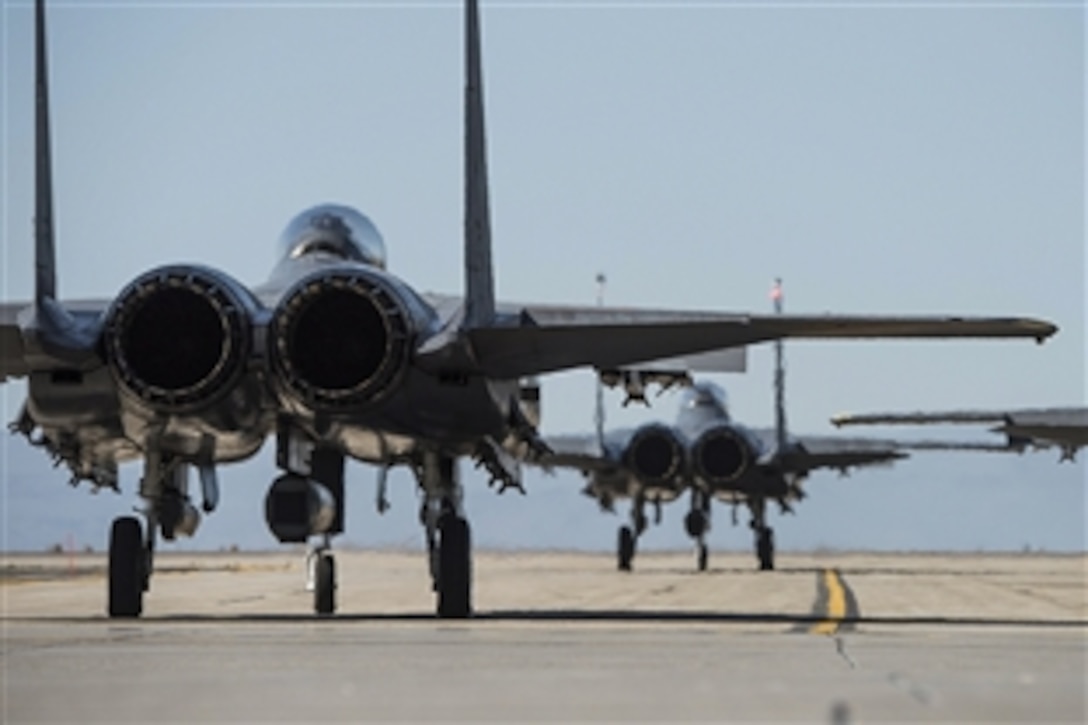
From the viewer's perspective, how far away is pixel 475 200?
57.3ft

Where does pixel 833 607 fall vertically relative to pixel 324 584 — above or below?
below

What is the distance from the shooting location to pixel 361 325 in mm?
16984

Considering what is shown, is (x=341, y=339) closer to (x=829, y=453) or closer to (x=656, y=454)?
(x=656, y=454)

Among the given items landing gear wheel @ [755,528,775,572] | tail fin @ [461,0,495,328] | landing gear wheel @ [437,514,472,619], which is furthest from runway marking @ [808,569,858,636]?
landing gear wheel @ [755,528,775,572]

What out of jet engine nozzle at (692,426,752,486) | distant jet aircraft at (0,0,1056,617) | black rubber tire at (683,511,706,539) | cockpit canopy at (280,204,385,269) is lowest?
black rubber tire at (683,511,706,539)

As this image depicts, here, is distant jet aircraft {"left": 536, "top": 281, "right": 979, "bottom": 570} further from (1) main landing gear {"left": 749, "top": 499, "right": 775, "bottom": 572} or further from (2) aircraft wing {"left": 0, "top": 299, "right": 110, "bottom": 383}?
(2) aircraft wing {"left": 0, "top": 299, "right": 110, "bottom": 383}

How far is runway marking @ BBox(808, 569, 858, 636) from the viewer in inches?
645

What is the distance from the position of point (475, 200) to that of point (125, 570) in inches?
172

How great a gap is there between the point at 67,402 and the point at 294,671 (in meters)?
7.73

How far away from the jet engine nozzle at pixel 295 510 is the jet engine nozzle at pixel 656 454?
76.6 ft

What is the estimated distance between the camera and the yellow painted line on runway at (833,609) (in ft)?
52.2

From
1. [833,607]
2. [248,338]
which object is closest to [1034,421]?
[833,607]

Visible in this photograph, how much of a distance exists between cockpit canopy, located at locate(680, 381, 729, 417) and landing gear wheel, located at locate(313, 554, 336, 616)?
23813mm

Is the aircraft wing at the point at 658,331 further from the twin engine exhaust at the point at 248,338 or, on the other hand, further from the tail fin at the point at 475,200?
the twin engine exhaust at the point at 248,338
